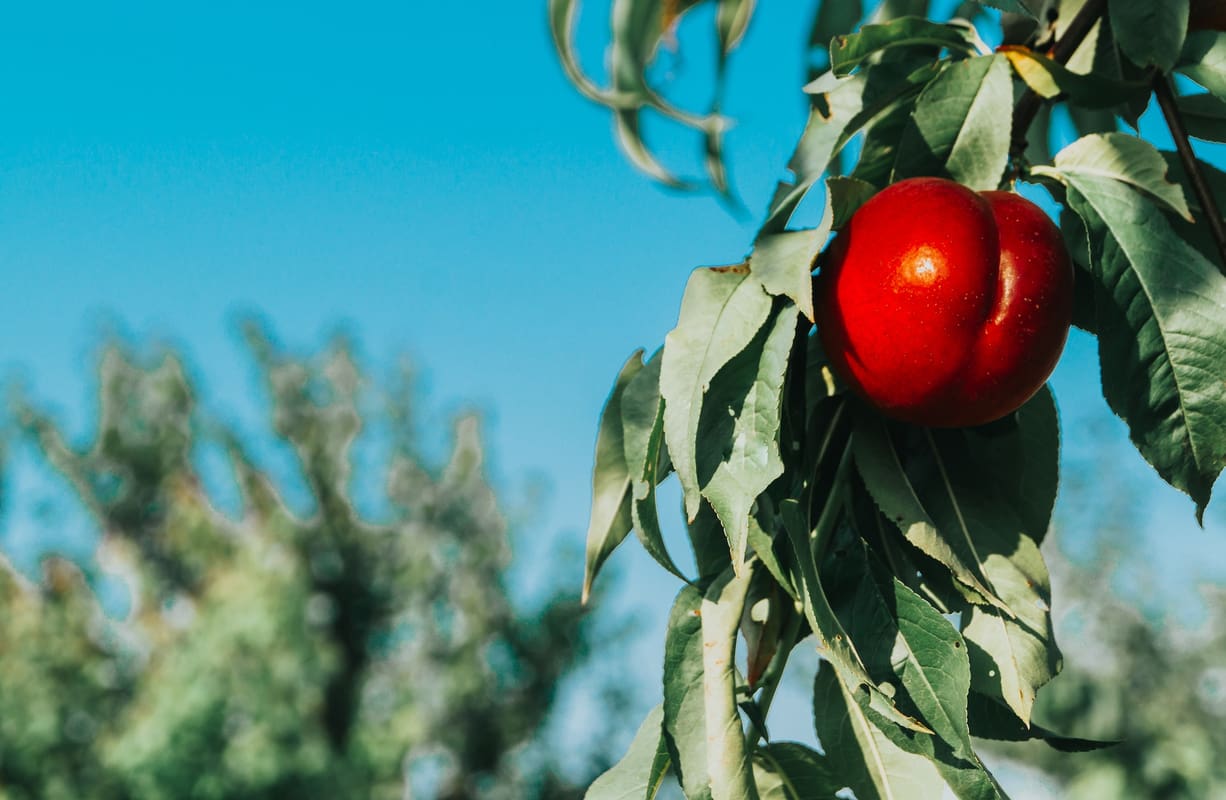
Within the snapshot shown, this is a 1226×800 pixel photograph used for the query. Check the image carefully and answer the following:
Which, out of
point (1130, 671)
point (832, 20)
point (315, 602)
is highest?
point (315, 602)

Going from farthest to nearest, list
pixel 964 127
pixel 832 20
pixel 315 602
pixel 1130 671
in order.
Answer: pixel 315 602 → pixel 1130 671 → pixel 832 20 → pixel 964 127

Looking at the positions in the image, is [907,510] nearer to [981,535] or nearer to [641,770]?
[981,535]

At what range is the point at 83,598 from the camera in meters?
11.1

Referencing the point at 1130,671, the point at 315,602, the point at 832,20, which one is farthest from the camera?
the point at 315,602

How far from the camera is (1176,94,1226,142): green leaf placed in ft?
2.25

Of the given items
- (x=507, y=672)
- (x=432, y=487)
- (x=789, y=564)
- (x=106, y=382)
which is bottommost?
(x=789, y=564)

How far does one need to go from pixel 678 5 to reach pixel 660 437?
2.10 ft

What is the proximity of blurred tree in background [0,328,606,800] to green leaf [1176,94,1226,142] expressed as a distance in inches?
388

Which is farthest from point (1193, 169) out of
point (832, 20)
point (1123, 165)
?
point (832, 20)

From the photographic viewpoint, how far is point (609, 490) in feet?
2.08

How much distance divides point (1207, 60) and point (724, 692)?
0.43 m

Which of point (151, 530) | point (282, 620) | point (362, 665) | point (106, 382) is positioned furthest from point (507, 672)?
point (106, 382)

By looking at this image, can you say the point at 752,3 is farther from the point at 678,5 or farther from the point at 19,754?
the point at 19,754

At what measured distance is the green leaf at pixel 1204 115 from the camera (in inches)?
27.0
